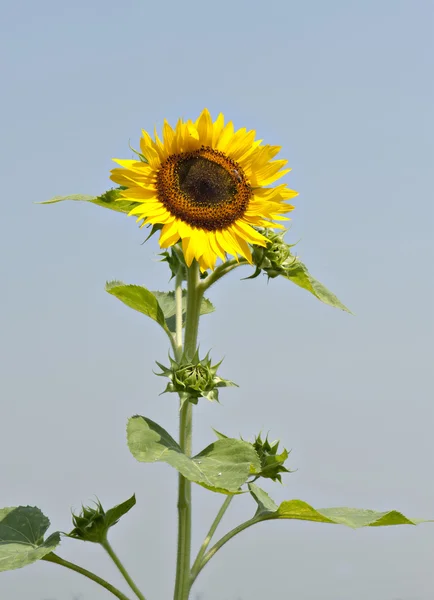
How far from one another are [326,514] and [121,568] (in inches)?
33.9

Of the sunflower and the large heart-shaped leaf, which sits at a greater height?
the sunflower

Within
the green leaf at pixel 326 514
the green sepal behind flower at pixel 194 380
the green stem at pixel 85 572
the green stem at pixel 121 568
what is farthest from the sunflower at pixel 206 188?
the green stem at pixel 85 572

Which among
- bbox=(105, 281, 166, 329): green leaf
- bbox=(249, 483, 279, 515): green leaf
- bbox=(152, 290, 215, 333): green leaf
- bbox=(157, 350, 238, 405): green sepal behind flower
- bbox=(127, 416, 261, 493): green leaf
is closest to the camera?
bbox=(127, 416, 261, 493): green leaf

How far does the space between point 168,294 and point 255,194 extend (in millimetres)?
1060

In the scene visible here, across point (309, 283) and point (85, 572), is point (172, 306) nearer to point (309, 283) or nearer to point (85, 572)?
point (309, 283)

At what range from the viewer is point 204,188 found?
3.95 metres

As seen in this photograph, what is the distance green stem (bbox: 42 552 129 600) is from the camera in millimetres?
4168

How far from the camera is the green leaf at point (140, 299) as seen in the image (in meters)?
4.00

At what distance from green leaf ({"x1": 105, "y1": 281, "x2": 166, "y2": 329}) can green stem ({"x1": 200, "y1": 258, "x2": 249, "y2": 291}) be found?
0.68 ft

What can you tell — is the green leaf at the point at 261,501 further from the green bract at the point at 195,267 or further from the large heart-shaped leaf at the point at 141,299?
the large heart-shaped leaf at the point at 141,299

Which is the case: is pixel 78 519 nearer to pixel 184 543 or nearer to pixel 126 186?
pixel 184 543

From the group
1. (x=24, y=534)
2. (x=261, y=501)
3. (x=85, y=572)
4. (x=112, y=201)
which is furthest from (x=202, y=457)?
(x=112, y=201)

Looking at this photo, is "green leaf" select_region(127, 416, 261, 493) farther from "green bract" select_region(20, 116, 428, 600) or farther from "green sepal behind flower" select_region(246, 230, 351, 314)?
"green sepal behind flower" select_region(246, 230, 351, 314)

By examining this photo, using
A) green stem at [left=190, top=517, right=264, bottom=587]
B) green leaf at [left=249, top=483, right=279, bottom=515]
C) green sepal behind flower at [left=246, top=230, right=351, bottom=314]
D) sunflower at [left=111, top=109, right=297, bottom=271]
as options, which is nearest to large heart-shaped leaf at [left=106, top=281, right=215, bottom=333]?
sunflower at [left=111, top=109, right=297, bottom=271]
